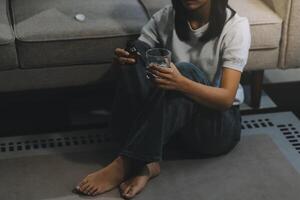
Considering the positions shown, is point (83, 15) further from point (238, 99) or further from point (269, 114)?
point (269, 114)

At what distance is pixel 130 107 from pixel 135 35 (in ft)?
1.11

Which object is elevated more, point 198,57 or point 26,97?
point 198,57

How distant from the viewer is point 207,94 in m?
1.83

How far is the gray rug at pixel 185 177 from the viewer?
190 centimetres

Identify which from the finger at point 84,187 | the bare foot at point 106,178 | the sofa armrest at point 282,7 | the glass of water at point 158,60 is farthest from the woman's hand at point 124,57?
the sofa armrest at point 282,7

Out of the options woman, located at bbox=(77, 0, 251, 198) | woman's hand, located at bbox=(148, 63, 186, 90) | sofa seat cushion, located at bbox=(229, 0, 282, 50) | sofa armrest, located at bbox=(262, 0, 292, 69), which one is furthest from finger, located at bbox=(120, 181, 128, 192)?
sofa armrest, located at bbox=(262, 0, 292, 69)

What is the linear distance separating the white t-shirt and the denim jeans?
6 cm

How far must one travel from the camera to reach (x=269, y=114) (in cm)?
242

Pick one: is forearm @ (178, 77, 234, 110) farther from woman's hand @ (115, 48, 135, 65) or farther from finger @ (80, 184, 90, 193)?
finger @ (80, 184, 90, 193)

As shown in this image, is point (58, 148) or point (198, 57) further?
point (58, 148)

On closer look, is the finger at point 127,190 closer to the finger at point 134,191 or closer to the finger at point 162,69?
the finger at point 134,191

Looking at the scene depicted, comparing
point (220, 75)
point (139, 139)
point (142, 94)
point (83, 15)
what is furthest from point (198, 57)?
point (83, 15)

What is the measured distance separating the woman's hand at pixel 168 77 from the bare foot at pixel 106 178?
33cm

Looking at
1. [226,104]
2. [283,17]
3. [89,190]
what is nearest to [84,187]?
[89,190]
